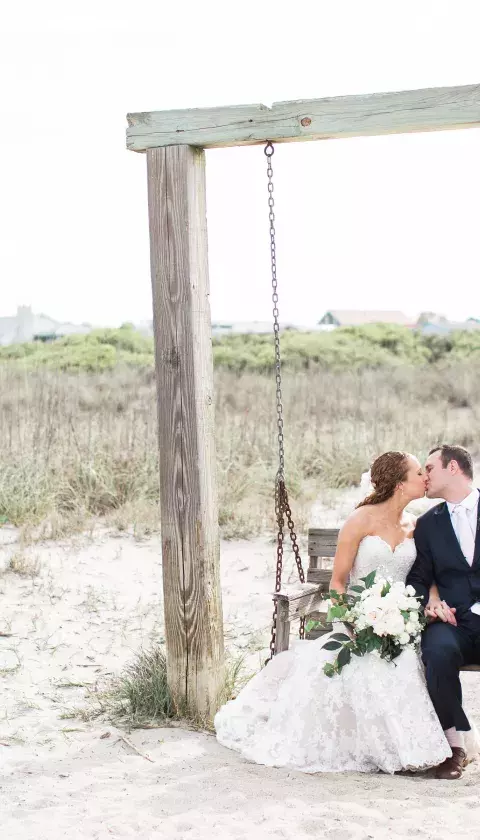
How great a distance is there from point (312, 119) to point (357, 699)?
2.74 metres

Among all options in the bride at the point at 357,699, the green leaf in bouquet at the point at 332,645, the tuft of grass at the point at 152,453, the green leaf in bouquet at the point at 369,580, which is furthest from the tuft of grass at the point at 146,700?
the tuft of grass at the point at 152,453

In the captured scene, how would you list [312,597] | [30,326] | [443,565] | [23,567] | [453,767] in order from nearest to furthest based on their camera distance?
1. [453,767]
2. [443,565]
3. [312,597]
4. [23,567]
5. [30,326]

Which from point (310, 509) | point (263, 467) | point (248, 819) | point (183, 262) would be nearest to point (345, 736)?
point (248, 819)

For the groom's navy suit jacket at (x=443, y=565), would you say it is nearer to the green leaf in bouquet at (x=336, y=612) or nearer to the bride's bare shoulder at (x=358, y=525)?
the bride's bare shoulder at (x=358, y=525)

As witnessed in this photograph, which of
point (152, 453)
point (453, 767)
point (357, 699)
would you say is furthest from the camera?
point (152, 453)

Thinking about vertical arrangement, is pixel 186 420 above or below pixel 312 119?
below

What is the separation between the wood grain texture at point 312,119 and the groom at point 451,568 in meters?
1.58

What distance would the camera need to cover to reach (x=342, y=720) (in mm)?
4621

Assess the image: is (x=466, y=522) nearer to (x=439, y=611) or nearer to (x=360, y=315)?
(x=439, y=611)

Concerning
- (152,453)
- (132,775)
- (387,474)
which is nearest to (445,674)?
(387,474)

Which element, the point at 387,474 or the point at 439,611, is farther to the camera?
the point at 387,474

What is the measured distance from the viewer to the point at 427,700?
4543 millimetres

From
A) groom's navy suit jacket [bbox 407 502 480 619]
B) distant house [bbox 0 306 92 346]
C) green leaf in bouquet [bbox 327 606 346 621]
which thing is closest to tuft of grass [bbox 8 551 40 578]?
green leaf in bouquet [bbox 327 606 346 621]

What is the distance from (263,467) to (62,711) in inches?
204
